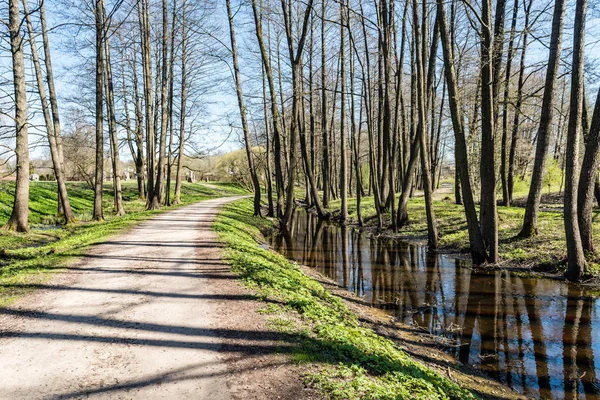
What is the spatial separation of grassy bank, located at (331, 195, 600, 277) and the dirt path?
8265 millimetres

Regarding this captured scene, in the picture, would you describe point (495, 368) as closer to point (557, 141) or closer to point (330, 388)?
point (330, 388)

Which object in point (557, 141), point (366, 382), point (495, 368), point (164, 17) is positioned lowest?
point (495, 368)

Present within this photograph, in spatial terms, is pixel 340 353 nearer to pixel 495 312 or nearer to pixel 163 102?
pixel 495 312

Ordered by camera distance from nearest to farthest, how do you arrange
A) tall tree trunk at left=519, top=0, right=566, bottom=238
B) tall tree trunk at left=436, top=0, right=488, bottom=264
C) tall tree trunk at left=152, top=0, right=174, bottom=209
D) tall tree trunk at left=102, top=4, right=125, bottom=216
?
tall tree trunk at left=519, top=0, right=566, bottom=238 < tall tree trunk at left=436, top=0, right=488, bottom=264 < tall tree trunk at left=102, top=4, right=125, bottom=216 < tall tree trunk at left=152, top=0, right=174, bottom=209

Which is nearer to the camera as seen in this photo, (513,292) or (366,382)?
(366,382)

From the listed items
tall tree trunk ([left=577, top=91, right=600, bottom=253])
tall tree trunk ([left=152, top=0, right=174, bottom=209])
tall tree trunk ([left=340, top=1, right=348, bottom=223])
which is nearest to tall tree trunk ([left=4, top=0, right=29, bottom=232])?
tall tree trunk ([left=152, top=0, right=174, bottom=209])

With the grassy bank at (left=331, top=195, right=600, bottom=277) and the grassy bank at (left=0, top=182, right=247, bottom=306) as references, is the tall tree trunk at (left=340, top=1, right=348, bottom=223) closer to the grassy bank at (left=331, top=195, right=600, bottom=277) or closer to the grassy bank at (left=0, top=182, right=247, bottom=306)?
the grassy bank at (left=331, top=195, right=600, bottom=277)

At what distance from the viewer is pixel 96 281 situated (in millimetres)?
6145

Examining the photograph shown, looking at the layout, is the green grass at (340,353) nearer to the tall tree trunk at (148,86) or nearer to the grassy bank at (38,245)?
the grassy bank at (38,245)

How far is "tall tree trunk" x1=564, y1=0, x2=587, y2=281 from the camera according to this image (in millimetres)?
8156

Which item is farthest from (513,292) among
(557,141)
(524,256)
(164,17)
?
(557,141)

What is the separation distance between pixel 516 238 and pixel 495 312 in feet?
18.2

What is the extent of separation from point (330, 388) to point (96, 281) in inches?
182

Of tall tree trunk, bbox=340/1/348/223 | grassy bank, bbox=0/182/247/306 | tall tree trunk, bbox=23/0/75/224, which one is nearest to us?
grassy bank, bbox=0/182/247/306
